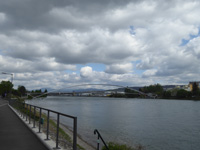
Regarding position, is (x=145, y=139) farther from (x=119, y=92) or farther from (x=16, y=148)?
(x=119, y=92)

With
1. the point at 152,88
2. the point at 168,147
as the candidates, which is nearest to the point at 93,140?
the point at 168,147

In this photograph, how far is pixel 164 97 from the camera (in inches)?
5330

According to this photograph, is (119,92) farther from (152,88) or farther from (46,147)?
(46,147)

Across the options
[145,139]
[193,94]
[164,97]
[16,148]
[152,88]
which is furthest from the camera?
[152,88]

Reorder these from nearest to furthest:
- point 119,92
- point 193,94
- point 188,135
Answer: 1. point 188,135
2. point 193,94
3. point 119,92

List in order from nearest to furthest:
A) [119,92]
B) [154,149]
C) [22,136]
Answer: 1. [22,136]
2. [154,149]
3. [119,92]

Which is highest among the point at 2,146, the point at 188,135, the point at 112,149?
the point at 2,146

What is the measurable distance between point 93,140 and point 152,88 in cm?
15980

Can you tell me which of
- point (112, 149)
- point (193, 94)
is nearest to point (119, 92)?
point (193, 94)

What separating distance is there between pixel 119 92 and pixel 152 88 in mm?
28345

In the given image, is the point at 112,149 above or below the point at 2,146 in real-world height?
below

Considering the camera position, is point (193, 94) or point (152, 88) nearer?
point (193, 94)

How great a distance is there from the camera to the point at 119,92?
181 meters

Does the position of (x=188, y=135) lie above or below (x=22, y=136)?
below
